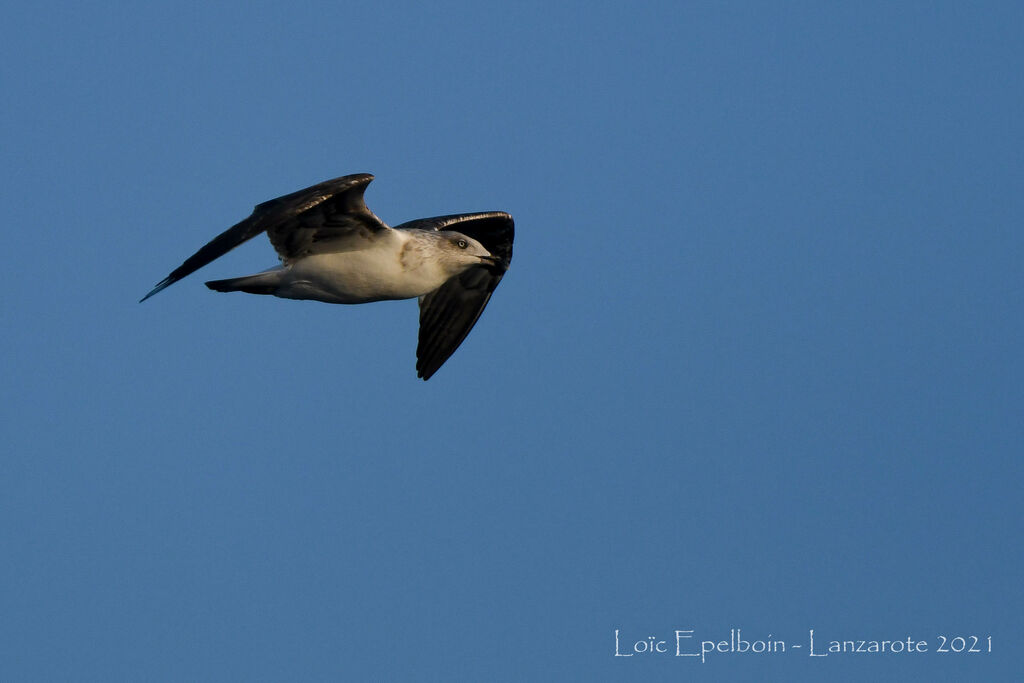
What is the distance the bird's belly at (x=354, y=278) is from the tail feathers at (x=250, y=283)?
146mm

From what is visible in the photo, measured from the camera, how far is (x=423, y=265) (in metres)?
17.5

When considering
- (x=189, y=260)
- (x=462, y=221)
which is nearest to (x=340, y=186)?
(x=189, y=260)

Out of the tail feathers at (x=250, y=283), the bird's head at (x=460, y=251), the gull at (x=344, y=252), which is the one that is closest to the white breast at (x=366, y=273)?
the gull at (x=344, y=252)

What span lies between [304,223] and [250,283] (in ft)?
4.24

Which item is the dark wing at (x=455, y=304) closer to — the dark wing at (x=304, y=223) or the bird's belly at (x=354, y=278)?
the bird's belly at (x=354, y=278)

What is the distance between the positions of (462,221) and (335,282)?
356cm

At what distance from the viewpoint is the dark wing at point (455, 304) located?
20.5 metres

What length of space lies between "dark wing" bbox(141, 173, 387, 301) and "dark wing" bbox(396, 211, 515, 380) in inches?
132

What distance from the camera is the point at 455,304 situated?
20.7 metres

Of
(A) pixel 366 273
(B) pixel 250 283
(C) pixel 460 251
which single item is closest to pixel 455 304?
(C) pixel 460 251

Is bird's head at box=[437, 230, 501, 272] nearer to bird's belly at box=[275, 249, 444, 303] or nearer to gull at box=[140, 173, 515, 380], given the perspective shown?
gull at box=[140, 173, 515, 380]

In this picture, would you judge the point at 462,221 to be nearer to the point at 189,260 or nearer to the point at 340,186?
the point at 340,186

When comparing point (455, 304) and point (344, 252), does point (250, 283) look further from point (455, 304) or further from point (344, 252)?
point (455, 304)

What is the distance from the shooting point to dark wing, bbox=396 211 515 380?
20.5 m
